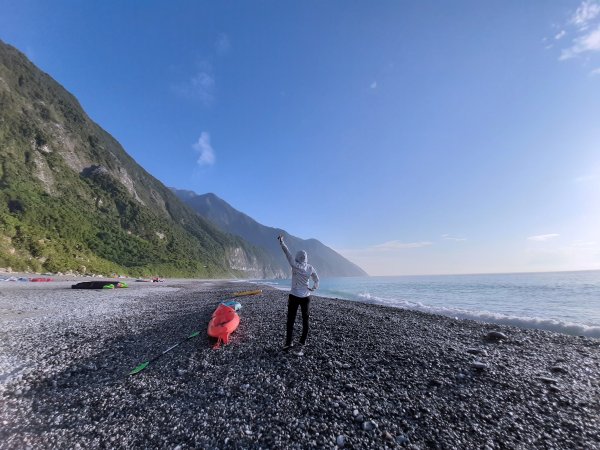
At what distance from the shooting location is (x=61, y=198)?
63.5 meters

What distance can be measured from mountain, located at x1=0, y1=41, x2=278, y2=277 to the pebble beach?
42.6 metres

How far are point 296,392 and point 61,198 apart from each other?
79255 millimetres

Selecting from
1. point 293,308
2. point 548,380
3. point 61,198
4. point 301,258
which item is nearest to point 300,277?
point 301,258

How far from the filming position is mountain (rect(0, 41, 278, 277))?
44906 mm

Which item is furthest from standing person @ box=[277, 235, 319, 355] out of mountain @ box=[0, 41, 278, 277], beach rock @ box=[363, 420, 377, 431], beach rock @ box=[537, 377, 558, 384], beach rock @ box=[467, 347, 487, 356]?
mountain @ box=[0, 41, 278, 277]

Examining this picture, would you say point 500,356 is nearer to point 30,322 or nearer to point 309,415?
point 309,415

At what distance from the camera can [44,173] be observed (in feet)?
207

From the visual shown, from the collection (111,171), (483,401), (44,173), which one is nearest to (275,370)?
(483,401)

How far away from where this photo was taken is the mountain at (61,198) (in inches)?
1768

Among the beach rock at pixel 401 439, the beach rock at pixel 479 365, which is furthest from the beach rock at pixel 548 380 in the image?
the beach rock at pixel 401 439

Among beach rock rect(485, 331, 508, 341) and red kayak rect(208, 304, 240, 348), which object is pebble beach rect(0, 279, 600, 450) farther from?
red kayak rect(208, 304, 240, 348)

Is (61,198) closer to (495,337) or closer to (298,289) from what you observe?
(298,289)

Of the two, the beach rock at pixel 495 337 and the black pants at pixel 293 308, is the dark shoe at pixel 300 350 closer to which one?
the black pants at pixel 293 308

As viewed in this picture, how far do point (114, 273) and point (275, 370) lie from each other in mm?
60166
